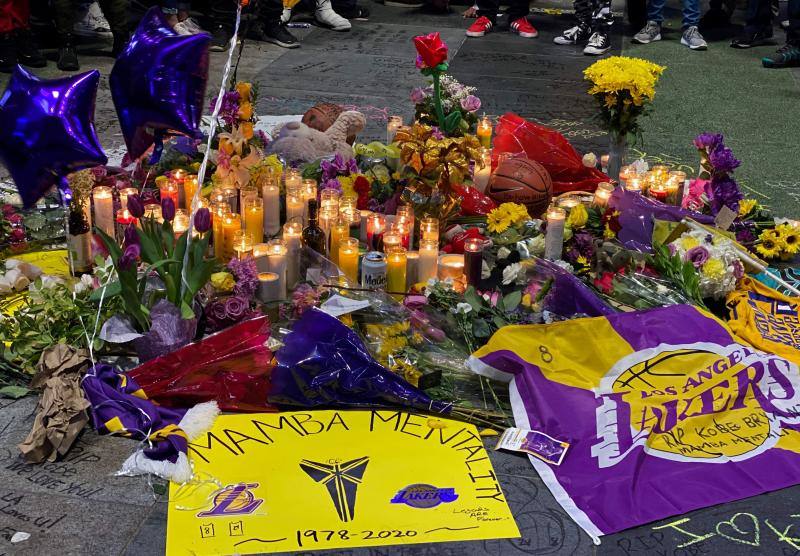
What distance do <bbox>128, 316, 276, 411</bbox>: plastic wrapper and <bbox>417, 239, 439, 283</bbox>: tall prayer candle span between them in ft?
2.60

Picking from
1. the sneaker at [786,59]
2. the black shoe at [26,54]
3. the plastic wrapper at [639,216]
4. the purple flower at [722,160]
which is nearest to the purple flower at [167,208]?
the plastic wrapper at [639,216]

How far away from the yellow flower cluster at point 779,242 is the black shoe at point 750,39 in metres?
4.86

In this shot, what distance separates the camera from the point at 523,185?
401 cm

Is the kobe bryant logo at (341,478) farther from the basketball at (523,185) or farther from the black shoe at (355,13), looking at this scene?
the black shoe at (355,13)

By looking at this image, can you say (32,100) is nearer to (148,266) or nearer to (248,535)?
(148,266)

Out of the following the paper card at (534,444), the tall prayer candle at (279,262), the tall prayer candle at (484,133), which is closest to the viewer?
the paper card at (534,444)

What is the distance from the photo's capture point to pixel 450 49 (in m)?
7.83

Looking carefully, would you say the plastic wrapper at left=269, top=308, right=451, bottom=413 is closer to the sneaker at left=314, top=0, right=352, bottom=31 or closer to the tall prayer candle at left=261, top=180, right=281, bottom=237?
the tall prayer candle at left=261, top=180, right=281, bottom=237

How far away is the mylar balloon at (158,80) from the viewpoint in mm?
2887

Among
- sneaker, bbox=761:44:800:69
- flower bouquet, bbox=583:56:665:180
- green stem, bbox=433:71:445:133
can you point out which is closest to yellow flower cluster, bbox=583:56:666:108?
flower bouquet, bbox=583:56:665:180

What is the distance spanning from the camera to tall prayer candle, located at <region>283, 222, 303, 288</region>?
11.3 ft

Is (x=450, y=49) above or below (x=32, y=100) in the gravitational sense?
below

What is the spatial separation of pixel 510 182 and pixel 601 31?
423 cm

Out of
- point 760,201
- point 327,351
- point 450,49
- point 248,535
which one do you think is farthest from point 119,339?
point 450,49
